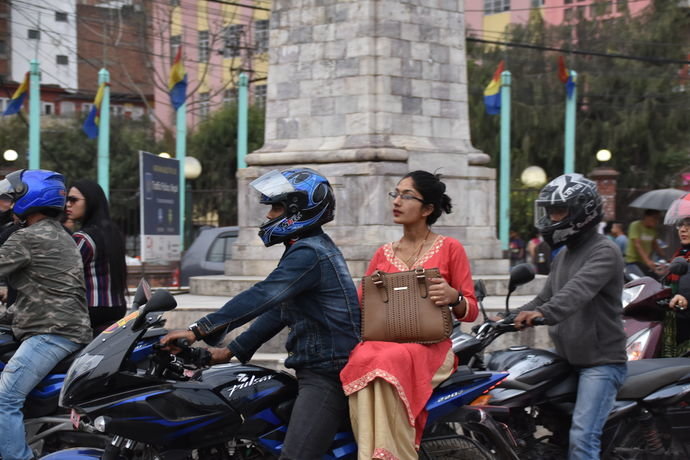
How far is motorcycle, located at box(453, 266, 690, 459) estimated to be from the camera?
545cm

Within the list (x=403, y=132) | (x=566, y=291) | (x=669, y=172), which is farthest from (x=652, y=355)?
(x=669, y=172)

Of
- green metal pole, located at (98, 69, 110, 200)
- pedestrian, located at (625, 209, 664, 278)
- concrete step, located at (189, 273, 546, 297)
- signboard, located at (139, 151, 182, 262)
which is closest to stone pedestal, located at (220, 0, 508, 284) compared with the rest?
concrete step, located at (189, 273, 546, 297)

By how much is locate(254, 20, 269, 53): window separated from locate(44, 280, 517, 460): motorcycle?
35831 millimetres

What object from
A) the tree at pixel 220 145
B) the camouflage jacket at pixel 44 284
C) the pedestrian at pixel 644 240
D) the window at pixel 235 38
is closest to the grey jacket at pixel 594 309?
the camouflage jacket at pixel 44 284

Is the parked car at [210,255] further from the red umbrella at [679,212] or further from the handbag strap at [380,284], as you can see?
the handbag strap at [380,284]

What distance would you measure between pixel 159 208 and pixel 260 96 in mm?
31265

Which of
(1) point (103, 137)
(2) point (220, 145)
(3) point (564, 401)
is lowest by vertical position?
(3) point (564, 401)

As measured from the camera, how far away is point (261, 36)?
4481 cm

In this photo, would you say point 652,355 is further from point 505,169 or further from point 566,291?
point 505,169

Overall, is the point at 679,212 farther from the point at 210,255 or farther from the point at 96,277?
the point at 210,255

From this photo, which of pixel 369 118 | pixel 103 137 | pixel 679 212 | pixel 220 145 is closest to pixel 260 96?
pixel 220 145

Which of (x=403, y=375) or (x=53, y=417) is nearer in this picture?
(x=403, y=375)

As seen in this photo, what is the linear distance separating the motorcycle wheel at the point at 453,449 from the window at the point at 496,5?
1813 inches

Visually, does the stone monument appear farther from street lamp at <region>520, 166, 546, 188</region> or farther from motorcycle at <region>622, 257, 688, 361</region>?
street lamp at <region>520, 166, 546, 188</region>
